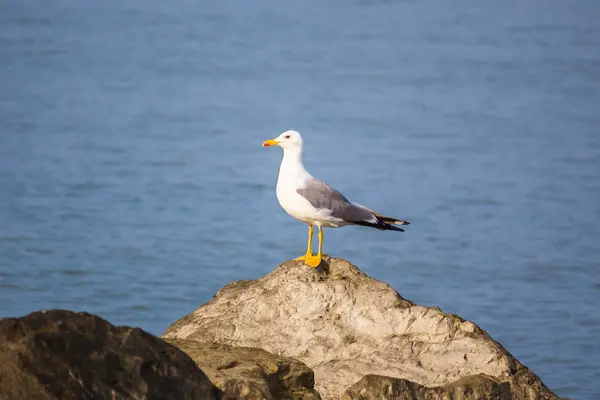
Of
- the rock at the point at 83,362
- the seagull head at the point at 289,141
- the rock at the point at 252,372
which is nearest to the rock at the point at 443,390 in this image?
the rock at the point at 252,372

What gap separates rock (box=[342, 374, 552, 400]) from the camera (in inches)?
262

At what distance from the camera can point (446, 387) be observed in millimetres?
6863

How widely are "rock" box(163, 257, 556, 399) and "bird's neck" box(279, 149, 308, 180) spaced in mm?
1072

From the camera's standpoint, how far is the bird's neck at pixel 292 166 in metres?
9.15

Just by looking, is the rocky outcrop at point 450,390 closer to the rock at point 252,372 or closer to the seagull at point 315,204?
the rock at point 252,372

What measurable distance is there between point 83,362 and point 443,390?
2.00 m

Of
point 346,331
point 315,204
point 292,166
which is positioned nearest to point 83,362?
point 346,331

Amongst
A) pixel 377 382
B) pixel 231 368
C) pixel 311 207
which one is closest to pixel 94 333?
pixel 231 368

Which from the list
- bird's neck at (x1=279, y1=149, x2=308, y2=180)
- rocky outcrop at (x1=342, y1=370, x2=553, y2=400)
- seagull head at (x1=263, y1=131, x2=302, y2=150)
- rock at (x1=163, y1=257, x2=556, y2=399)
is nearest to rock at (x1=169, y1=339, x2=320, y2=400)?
rock at (x1=163, y1=257, x2=556, y2=399)

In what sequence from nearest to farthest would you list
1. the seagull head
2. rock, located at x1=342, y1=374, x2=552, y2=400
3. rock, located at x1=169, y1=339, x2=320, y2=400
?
1. rock, located at x1=169, y1=339, x2=320, y2=400
2. rock, located at x1=342, y1=374, x2=552, y2=400
3. the seagull head

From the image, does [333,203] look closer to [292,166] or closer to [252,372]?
[292,166]

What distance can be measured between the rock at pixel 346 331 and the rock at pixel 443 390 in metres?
0.03

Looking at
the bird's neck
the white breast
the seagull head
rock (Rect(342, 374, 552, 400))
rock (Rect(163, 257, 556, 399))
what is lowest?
rock (Rect(342, 374, 552, 400))

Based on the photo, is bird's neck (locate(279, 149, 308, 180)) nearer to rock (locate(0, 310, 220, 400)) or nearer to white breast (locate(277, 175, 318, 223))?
white breast (locate(277, 175, 318, 223))
